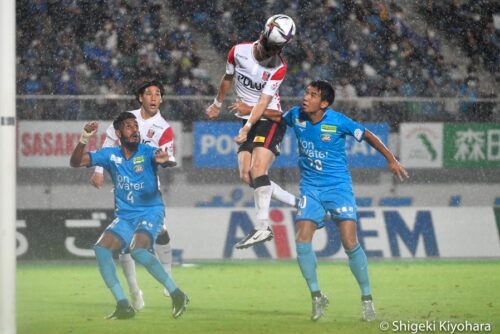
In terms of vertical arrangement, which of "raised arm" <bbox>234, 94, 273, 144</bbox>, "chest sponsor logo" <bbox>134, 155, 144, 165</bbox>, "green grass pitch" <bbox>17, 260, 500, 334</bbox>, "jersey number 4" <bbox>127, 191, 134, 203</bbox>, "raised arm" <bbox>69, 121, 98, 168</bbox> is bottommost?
"green grass pitch" <bbox>17, 260, 500, 334</bbox>

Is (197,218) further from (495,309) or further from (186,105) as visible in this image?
(495,309)

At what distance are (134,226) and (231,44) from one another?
7.72 m

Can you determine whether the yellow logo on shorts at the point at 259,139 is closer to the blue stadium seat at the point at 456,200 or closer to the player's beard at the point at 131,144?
the player's beard at the point at 131,144

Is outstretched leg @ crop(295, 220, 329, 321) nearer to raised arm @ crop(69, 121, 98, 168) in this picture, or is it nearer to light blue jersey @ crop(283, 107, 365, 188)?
light blue jersey @ crop(283, 107, 365, 188)

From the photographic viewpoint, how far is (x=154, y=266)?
914cm

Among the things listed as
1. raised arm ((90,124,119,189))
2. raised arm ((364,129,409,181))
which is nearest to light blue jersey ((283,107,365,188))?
raised arm ((364,129,409,181))

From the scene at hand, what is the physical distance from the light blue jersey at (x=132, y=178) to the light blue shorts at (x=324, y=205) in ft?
4.49

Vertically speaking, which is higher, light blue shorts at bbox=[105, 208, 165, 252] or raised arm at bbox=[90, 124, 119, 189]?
raised arm at bbox=[90, 124, 119, 189]

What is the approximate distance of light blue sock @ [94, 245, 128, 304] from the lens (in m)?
9.07

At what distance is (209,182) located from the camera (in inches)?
582

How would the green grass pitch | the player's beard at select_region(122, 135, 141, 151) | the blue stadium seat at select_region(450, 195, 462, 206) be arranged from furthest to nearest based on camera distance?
the blue stadium seat at select_region(450, 195, 462, 206) → the player's beard at select_region(122, 135, 141, 151) → the green grass pitch

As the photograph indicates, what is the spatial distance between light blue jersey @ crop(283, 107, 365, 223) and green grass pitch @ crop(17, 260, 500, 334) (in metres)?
0.92

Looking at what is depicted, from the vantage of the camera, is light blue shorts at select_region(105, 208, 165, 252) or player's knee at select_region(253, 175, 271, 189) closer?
light blue shorts at select_region(105, 208, 165, 252)

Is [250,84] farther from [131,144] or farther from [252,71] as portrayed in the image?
[131,144]
